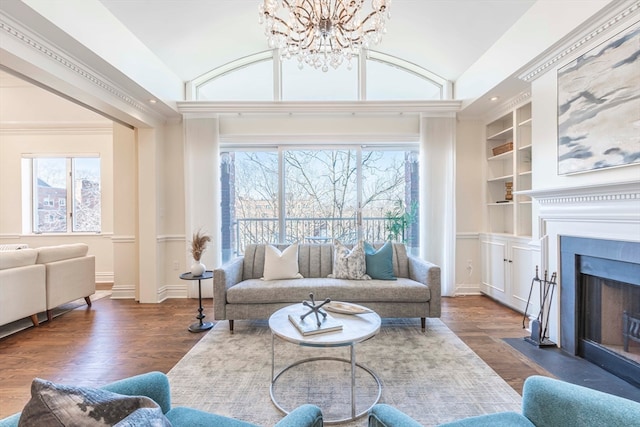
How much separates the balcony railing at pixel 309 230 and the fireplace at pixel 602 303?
2.20 metres

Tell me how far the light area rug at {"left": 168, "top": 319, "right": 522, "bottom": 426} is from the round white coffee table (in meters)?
0.05

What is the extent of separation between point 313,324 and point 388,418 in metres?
1.01

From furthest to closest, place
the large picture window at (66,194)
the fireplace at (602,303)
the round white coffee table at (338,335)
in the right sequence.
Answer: the large picture window at (66,194) < the fireplace at (602,303) < the round white coffee table at (338,335)

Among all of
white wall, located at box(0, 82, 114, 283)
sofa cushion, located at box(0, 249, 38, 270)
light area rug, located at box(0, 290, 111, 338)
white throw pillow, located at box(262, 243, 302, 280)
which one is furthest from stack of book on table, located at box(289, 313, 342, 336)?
white wall, located at box(0, 82, 114, 283)

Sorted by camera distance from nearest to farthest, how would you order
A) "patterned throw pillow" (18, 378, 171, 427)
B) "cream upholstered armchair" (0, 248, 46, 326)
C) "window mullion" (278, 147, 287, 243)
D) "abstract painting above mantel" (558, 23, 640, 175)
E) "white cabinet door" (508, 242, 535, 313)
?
"patterned throw pillow" (18, 378, 171, 427), "abstract painting above mantel" (558, 23, 640, 175), "cream upholstered armchair" (0, 248, 46, 326), "white cabinet door" (508, 242, 535, 313), "window mullion" (278, 147, 287, 243)

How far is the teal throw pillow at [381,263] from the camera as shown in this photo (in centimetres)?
334

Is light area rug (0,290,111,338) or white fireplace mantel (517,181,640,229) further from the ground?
white fireplace mantel (517,181,640,229)

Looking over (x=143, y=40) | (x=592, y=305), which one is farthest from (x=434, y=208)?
(x=143, y=40)

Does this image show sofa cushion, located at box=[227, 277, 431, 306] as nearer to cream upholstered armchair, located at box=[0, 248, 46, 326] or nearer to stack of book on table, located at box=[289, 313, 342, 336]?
stack of book on table, located at box=[289, 313, 342, 336]

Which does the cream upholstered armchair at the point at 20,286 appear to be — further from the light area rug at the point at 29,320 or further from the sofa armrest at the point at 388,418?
the sofa armrest at the point at 388,418

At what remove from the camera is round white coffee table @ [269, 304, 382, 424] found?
182cm

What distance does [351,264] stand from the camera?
11.1 feet

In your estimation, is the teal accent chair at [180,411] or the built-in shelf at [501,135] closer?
the teal accent chair at [180,411]

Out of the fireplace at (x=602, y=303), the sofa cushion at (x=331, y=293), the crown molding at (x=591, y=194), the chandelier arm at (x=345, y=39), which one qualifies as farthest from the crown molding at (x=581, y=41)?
the sofa cushion at (x=331, y=293)
